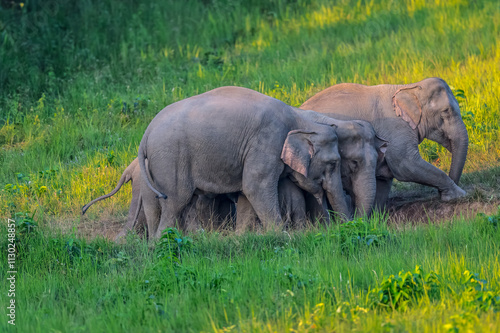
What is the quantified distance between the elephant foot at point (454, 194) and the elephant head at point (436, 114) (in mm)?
233

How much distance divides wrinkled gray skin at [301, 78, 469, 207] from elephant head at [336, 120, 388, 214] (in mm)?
498

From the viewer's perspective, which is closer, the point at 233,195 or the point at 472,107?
the point at 233,195

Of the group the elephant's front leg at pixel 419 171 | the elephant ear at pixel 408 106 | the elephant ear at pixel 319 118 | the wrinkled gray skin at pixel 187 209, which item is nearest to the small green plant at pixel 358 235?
the elephant ear at pixel 319 118

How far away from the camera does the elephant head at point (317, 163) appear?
23.8 feet

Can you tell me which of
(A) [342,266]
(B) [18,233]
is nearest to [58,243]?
(B) [18,233]

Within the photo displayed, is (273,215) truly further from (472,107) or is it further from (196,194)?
(472,107)

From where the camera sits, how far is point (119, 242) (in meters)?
6.97

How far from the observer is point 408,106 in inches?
326

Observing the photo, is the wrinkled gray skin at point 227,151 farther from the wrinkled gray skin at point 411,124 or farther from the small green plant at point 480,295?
the small green plant at point 480,295

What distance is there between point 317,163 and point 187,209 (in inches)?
53.4

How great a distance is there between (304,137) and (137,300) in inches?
108

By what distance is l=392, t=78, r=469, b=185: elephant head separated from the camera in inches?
324

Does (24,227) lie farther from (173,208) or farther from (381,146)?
(381,146)

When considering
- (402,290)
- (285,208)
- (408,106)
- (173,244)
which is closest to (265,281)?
(402,290)
